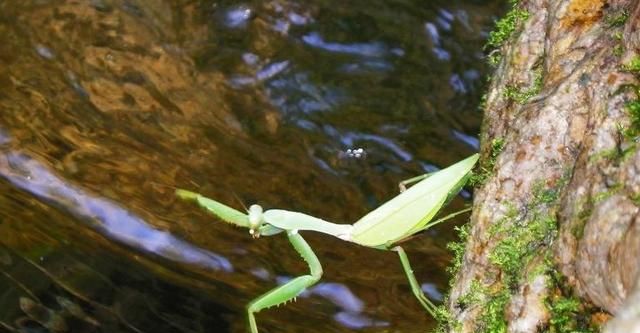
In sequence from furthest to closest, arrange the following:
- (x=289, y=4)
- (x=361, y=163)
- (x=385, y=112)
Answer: (x=289, y=4)
(x=385, y=112)
(x=361, y=163)

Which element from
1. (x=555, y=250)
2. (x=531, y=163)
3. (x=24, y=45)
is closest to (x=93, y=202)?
(x=24, y=45)

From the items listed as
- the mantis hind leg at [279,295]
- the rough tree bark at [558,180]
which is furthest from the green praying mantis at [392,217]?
the rough tree bark at [558,180]

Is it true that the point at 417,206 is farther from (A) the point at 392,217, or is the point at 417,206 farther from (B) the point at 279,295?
(B) the point at 279,295

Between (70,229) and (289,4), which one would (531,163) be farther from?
(289,4)

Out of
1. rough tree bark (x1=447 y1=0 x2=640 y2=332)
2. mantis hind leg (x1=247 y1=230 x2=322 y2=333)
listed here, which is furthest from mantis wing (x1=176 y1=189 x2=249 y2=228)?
rough tree bark (x1=447 y1=0 x2=640 y2=332)

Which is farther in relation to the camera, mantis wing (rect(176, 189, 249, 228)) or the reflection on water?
the reflection on water

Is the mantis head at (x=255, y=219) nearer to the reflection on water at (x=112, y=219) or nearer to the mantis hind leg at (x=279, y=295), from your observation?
the mantis hind leg at (x=279, y=295)

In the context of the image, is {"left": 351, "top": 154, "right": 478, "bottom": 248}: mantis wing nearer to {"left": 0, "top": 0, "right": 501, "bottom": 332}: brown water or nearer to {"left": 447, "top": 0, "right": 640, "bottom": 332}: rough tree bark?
{"left": 447, "top": 0, "right": 640, "bottom": 332}: rough tree bark
